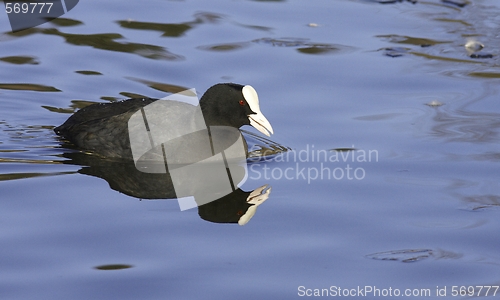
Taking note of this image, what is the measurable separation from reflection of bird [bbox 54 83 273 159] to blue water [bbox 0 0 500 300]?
0.20 meters

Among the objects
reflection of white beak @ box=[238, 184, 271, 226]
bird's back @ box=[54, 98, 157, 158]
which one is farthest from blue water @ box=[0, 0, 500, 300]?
bird's back @ box=[54, 98, 157, 158]

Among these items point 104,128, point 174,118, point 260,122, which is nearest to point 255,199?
point 260,122

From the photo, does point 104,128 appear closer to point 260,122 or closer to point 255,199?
point 260,122


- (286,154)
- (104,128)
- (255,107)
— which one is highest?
(255,107)

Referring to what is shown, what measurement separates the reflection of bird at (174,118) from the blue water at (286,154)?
197 millimetres

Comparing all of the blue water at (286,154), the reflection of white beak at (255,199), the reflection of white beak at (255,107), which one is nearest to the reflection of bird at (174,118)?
the reflection of white beak at (255,107)

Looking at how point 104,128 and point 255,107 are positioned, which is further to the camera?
point 104,128

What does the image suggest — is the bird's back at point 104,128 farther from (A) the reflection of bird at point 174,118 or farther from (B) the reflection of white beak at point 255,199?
(B) the reflection of white beak at point 255,199

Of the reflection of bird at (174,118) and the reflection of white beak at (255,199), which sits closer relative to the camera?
the reflection of white beak at (255,199)

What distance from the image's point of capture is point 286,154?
5395 mm

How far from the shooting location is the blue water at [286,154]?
3.71 m

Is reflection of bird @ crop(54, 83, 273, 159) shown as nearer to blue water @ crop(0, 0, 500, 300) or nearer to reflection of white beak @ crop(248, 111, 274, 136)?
reflection of white beak @ crop(248, 111, 274, 136)

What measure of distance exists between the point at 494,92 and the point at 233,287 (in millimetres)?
3847

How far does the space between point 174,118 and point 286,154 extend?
811 millimetres
